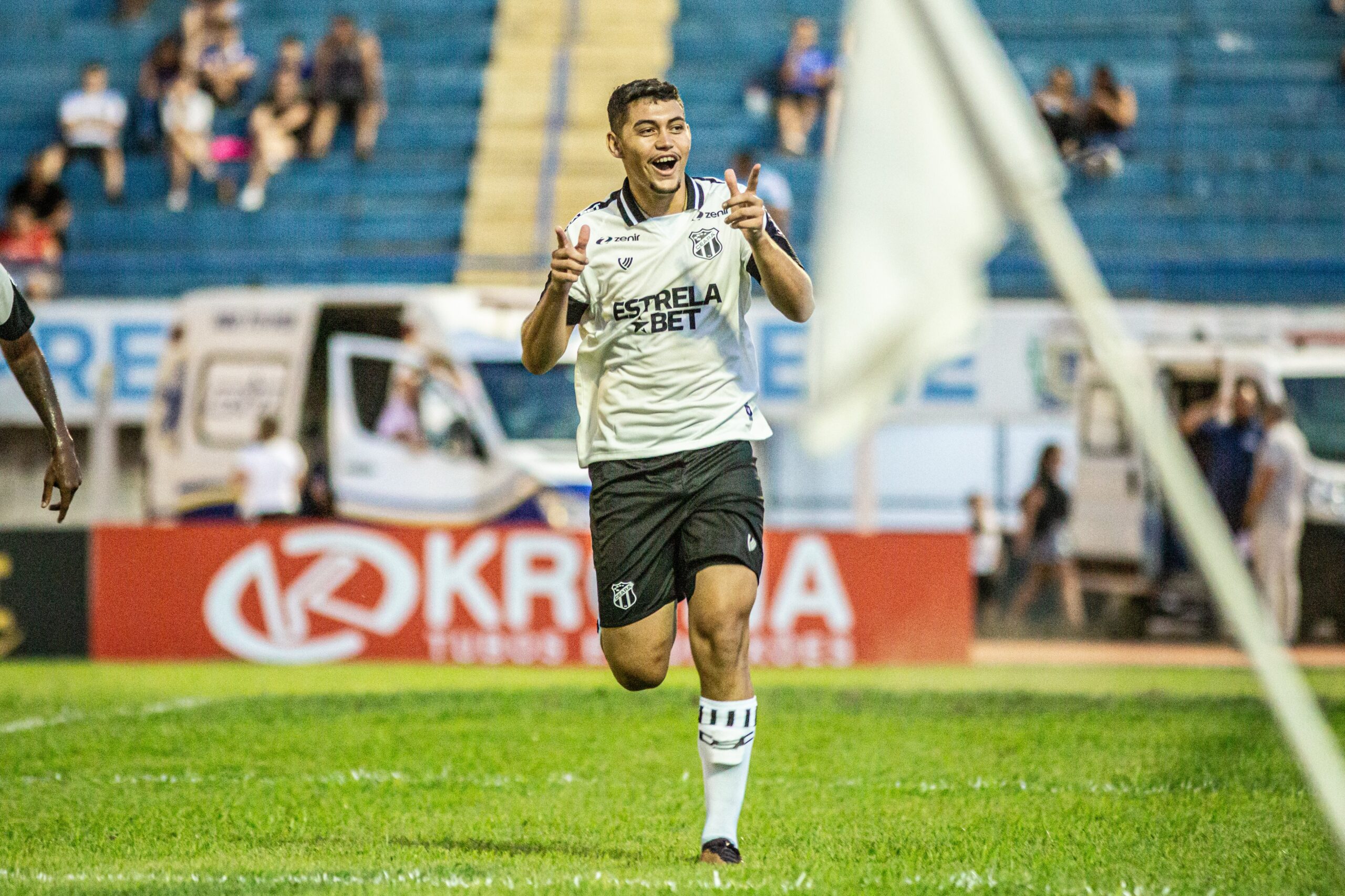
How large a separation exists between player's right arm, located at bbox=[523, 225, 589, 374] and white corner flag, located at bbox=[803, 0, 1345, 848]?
5.67 feet

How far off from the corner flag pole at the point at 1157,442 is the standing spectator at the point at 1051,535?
1317 cm

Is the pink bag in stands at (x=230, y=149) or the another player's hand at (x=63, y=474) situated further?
the pink bag in stands at (x=230, y=149)

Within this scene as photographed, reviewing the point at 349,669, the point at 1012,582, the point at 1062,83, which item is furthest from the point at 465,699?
the point at 1062,83

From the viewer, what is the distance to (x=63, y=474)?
6.23 m

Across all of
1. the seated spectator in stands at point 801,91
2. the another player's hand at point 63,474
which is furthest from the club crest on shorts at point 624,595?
the seated spectator in stands at point 801,91

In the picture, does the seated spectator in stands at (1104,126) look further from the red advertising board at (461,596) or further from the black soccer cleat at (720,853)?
the black soccer cleat at (720,853)

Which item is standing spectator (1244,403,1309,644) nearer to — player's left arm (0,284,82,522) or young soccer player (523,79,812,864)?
young soccer player (523,79,812,864)

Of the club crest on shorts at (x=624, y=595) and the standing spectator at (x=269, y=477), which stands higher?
the club crest on shorts at (x=624, y=595)

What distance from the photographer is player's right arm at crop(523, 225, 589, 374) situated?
559 centimetres

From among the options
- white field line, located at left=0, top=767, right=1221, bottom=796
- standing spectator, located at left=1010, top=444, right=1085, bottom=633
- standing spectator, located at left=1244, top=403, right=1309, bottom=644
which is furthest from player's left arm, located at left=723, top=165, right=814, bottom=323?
standing spectator, located at left=1010, top=444, right=1085, bottom=633

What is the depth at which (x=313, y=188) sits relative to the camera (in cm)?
2231

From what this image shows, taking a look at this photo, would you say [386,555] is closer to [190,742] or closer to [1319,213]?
[190,742]

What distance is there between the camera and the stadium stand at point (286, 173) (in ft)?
67.3

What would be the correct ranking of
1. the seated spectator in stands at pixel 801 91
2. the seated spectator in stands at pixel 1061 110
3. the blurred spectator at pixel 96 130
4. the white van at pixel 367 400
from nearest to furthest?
the white van at pixel 367 400 < the seated spectator in stands at pixel 1061 110 < the seated spectator in stands at pixel 801 91 < the blurred spectator at pixel 96 130
